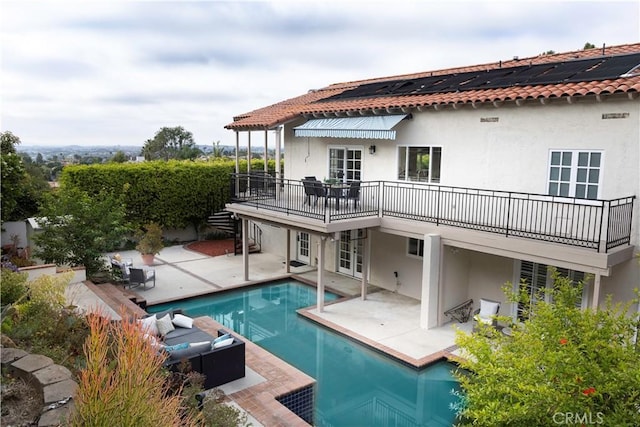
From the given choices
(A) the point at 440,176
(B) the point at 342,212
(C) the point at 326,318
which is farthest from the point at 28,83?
(A) the point at 440,176

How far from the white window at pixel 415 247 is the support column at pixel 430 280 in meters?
2.56

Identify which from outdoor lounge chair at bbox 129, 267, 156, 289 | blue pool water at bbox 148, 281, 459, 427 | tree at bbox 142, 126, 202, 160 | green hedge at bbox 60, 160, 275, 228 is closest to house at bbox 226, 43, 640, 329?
blue pool water at bbox 148, 281, 459, 427

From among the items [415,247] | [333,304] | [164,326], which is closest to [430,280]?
[415,247]

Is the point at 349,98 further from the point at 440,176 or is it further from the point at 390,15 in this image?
the point at 440,176

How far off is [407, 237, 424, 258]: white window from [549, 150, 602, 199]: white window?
16.7 feet

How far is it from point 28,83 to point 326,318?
11.1m

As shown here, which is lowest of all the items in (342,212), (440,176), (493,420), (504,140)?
(493,420)

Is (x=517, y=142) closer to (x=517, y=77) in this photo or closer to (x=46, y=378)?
(x=517, y=77)

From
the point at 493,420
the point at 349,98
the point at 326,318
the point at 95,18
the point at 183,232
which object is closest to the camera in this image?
the point at 493,420

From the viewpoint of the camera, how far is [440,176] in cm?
1542

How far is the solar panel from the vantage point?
40.9 ft

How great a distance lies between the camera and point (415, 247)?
1686 cm

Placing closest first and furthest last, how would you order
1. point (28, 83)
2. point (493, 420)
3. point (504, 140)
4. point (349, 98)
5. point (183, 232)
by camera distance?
point (493, 420), point (28, 83), point (504, 140), point (349, 98), point (183, 232)

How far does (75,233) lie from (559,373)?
55.3ft
